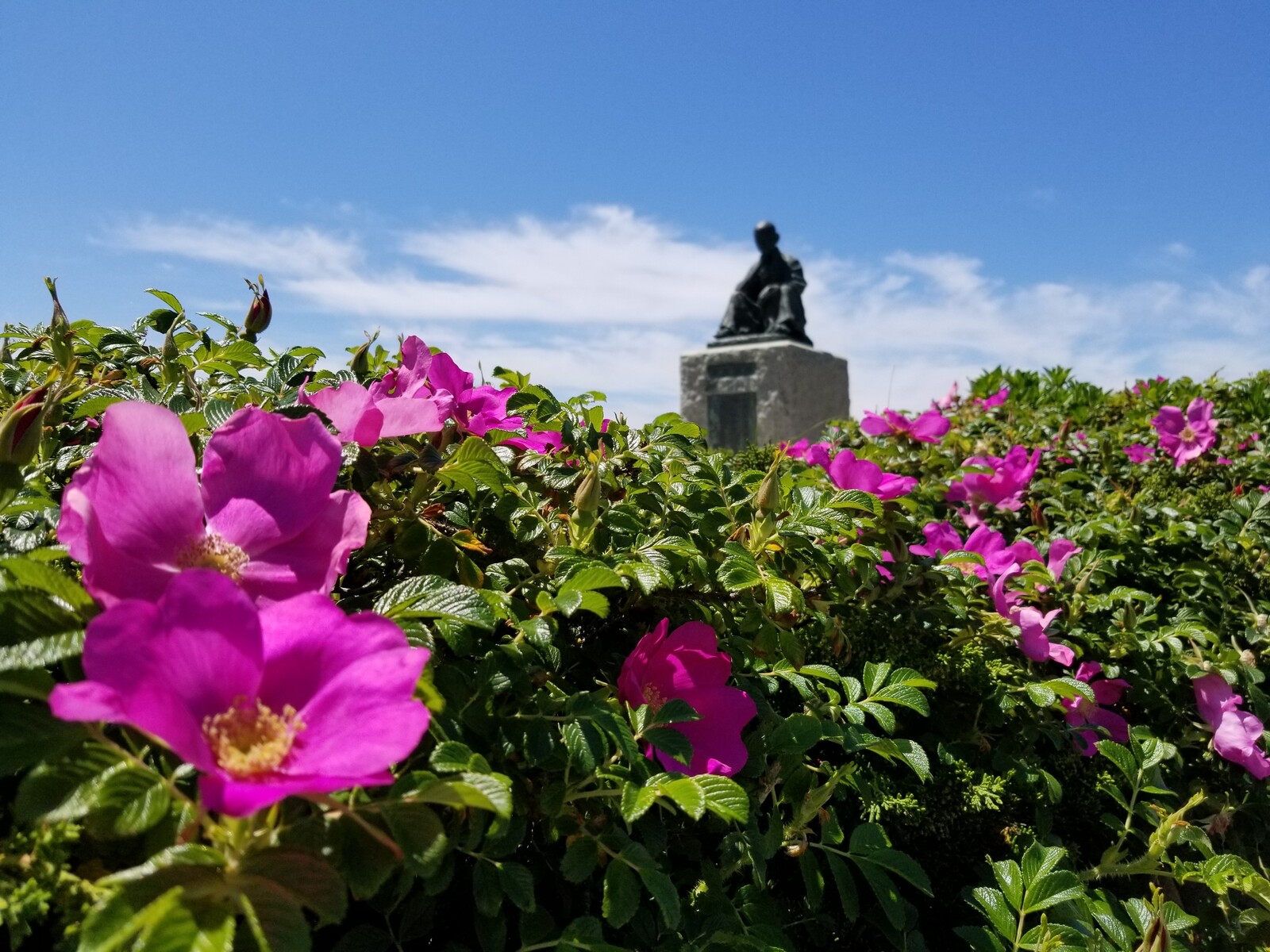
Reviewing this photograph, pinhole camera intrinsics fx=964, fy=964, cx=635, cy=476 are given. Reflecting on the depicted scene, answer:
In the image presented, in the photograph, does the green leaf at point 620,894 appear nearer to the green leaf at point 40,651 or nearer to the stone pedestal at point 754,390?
the green leaf at point 40,651

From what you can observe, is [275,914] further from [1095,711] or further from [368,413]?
[1095,711]

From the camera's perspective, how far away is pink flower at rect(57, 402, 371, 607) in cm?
72

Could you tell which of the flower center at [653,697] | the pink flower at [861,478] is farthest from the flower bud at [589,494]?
the pink flower at [861,478]

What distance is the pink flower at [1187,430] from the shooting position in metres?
3.35

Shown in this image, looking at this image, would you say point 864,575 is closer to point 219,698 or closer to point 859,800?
point 859,800

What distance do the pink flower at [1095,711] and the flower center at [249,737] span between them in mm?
1611

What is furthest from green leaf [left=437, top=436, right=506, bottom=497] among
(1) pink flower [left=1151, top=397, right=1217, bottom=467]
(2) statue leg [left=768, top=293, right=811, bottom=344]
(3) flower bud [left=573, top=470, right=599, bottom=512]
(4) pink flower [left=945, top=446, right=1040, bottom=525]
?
(2) statue leg [left=768, top=293, right=811, bottom=344]

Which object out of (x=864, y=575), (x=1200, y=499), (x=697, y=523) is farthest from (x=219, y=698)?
(x=1200, y=499)

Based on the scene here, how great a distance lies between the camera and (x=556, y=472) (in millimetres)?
1306

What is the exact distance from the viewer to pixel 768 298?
1236 centimetres

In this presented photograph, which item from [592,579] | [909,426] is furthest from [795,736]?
[909,426]

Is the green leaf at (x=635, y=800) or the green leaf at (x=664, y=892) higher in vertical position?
the green leaf at (x=635, y=800)

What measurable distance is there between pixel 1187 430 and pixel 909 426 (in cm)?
138

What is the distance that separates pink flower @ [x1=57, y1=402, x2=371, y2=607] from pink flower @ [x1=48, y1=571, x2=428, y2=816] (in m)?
0.09
